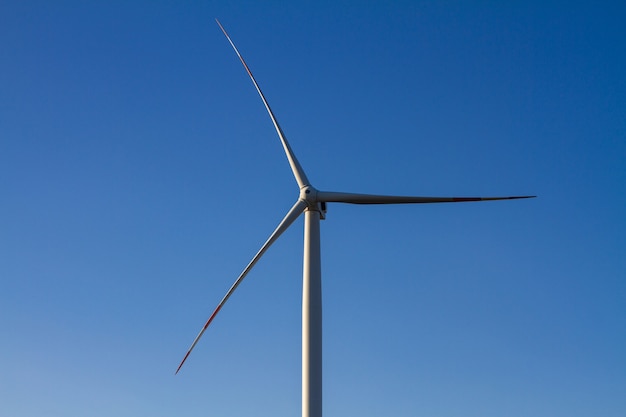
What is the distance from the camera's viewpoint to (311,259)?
119 ft

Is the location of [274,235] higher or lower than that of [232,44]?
lower

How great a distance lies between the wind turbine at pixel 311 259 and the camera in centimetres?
3353

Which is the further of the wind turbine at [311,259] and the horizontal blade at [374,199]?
the horizontal blade at [374,199]

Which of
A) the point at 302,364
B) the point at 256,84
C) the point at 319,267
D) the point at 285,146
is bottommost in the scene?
the point at 302,364

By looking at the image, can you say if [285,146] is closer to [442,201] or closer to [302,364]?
[442,201]

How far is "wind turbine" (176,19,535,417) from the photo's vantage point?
110 ft

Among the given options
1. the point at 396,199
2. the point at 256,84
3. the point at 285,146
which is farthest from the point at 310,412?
the point at 256,84

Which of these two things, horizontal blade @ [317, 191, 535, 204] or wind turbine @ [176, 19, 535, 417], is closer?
wind turbine @ [176, 19, 535, 417]

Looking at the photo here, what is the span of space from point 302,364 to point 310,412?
2.14 meters

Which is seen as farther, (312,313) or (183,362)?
(183,362)

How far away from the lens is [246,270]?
38031 mm

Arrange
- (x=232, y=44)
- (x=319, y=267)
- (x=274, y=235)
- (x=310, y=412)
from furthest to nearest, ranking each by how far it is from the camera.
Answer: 1. (x=232, y=44)
2. (x=274, y=235)
3. (x=319, y=267)
4. (x=310, y=412)

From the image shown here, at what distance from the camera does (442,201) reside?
38.7 metres

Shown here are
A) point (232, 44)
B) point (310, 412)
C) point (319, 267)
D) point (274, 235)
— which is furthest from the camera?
point (232, 44)
